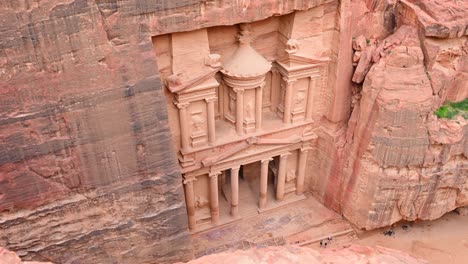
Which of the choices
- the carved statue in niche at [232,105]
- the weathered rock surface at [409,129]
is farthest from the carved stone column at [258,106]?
the weathered rock surface at [409,129]

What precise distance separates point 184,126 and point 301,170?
453 cm

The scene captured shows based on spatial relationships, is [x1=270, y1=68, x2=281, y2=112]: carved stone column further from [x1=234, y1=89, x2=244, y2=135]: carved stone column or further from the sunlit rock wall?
the sunlit rock wall

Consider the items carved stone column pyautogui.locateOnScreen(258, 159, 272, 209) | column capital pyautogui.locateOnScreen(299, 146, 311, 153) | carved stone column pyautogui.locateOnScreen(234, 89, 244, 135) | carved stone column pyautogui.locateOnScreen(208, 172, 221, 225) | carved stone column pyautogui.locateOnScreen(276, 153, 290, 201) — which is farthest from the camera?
column capital pyautogui.locateOnScreen(299, 146, 311, 153)

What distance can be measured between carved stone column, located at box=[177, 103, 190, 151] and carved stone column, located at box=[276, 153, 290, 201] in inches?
123

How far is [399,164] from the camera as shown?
488 inches

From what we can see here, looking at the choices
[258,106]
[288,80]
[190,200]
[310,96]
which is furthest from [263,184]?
[288,80]

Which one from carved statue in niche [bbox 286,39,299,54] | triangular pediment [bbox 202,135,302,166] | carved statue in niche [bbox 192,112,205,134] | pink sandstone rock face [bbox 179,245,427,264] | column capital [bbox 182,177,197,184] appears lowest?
column capital [bbox 182,177,197,184]

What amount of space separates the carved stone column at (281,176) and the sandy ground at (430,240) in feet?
6.50

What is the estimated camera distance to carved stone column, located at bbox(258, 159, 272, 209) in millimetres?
13734

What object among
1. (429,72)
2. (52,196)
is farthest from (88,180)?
(429,72)

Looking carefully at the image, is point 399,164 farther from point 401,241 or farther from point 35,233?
point 35,233

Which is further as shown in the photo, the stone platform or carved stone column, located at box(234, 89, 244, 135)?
the stone platform

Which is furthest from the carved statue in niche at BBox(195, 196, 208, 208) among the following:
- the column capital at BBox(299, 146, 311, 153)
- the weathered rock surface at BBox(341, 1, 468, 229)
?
the weathered rock surface at BBox(341, 1, 468, 229)

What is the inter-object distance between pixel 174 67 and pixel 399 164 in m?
6.44
